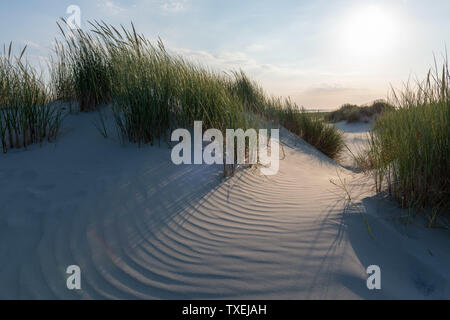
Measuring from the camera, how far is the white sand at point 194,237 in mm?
1629

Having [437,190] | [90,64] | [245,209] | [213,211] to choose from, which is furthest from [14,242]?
[90,64]

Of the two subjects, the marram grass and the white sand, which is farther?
the marram grass

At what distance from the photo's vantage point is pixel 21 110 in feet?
11.9

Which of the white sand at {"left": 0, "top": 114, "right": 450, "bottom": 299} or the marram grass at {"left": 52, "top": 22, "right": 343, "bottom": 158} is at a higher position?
the marram grass at {"left": 52, "top": 22, "right": 343, "bottom": 158}

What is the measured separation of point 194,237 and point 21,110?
3.27 m

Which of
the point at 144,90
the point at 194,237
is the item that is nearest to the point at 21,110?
the point at 144,90

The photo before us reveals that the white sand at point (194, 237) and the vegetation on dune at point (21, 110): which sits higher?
the vegetation on dune at point (21, 110)

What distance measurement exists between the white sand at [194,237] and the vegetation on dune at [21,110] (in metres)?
0.67

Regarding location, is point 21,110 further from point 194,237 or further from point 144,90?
point 194,237

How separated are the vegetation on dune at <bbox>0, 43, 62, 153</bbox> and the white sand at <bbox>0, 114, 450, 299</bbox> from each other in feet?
2.20

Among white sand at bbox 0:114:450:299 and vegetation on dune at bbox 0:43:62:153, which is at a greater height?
vegetation on dune at bbox 0:43:62:153

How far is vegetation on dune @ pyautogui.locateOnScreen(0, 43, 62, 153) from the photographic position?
3.63 m

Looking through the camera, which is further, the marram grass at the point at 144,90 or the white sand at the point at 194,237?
the marram grass at the point at 144,90
